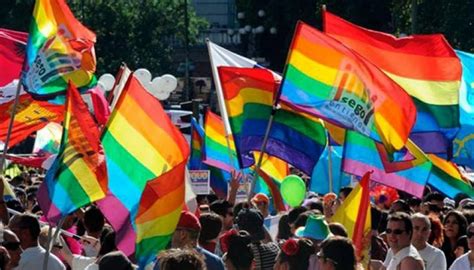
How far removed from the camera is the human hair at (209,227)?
1157 cm

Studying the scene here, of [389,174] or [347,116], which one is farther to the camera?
[389,174]

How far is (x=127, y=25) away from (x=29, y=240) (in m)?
51.6

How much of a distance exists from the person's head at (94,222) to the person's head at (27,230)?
135 cm

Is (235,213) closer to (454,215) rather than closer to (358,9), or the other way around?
(454,215)

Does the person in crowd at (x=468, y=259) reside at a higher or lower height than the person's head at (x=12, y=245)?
lower

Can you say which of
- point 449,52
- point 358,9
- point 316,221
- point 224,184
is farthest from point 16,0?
point 316,221

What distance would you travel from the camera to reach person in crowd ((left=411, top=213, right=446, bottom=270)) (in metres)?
12.1

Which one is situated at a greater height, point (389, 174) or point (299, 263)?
point (299, 263)

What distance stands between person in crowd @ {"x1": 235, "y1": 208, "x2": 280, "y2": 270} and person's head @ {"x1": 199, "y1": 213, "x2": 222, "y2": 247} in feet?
0.84

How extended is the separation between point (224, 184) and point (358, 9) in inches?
1464

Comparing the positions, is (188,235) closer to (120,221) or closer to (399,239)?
(120,221)

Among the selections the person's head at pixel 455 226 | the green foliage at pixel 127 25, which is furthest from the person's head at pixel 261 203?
the green foliage at pixel 127 25

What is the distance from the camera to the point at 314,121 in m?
15.6

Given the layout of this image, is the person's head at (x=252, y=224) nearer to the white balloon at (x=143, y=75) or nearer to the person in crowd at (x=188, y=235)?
the person in crowd at (x=188, y=235)
